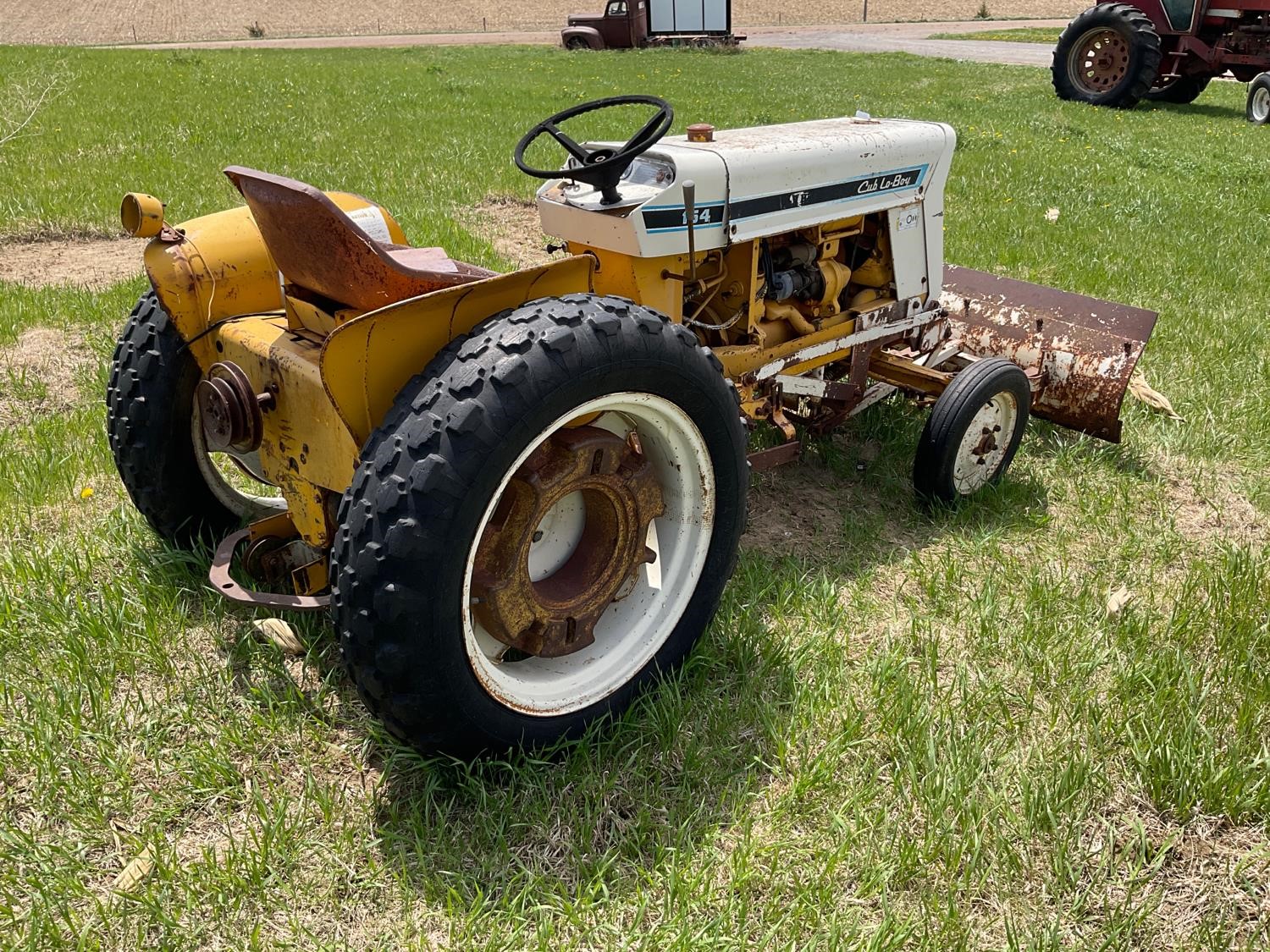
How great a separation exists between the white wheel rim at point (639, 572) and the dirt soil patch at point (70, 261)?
4619 mm

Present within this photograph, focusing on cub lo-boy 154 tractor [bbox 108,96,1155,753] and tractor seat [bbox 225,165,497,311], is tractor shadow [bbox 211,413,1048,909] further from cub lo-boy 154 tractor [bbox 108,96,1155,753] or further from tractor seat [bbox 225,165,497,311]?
tractor seat [bbox 225,165,497,311]

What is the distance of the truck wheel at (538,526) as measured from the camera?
199 cm

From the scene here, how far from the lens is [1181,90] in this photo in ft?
49.8

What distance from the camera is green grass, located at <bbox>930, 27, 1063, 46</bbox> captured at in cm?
2798

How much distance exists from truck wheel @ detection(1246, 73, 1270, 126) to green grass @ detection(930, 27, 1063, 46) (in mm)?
14471

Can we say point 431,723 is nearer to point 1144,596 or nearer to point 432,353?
point 432,353

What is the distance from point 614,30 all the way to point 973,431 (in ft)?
88.9

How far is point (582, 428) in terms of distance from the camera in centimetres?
246

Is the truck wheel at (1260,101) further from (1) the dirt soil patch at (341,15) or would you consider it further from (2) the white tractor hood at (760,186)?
(1) the dirt soil patch at (341,15)

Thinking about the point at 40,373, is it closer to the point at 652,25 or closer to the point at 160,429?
the point at 160,429

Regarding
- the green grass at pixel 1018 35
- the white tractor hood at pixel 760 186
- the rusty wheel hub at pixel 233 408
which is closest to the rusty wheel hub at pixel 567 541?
the rusty wheel hub at pixel 233 408

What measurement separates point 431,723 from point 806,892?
88cm

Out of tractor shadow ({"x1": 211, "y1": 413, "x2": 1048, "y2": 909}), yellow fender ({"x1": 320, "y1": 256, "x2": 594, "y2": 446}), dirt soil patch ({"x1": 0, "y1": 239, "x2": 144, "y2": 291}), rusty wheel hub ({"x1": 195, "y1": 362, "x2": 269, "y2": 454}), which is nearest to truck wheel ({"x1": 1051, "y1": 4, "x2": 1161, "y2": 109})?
dirt soil patch ({"x1": 0, "y1": 239, "x2": 144, "y2": 291})

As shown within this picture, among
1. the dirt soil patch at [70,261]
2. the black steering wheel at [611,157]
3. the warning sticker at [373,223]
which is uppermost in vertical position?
the black steering wheel at [611,157]
